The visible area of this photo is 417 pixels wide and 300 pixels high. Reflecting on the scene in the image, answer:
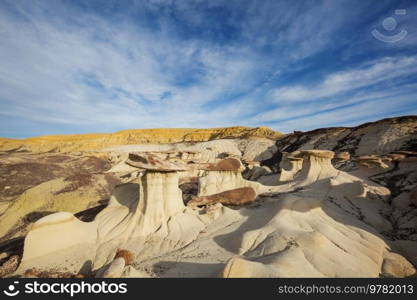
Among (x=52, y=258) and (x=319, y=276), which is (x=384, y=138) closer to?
(x=319, y=276)

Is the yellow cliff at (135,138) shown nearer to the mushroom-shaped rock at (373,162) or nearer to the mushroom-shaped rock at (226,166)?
the mushroom-shaped rock at (373,162)

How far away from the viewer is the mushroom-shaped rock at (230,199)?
8.95 meters

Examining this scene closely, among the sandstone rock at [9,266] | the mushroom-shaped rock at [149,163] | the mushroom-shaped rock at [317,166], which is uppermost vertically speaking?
the mushroom-shaped rock at [149,163]

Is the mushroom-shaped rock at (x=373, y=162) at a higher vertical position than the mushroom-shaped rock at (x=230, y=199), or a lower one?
higher

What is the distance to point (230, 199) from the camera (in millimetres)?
9055

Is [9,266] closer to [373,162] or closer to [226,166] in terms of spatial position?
[226,166]

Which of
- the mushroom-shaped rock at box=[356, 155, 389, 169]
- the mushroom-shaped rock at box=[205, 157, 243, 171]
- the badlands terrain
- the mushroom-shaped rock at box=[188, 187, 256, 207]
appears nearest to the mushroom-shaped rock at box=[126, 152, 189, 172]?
the badlands terrain

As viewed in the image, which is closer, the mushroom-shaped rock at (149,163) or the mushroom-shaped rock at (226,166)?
the mushroom-shaped rock at (149,163)

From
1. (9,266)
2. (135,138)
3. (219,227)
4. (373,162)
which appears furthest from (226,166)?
(135,138)

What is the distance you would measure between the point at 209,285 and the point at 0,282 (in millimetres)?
3595

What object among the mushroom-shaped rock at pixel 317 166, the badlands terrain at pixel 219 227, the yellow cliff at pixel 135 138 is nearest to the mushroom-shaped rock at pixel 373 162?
the badlands terrain at pixel 219 227

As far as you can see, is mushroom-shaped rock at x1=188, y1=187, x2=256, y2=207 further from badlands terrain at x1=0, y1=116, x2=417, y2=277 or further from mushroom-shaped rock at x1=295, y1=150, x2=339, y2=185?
mushroom-shaped rock at x1=295, y1=150, x2=339, y2=185

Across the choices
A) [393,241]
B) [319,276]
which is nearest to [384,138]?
[393,241]

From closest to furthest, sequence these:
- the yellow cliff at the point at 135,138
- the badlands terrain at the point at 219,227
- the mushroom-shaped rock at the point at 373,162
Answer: the badlands terrain at the point at 219,227 < the mushroom-shaped rock at the point at 373,162 < the yellow cliff at the point at 135,138
